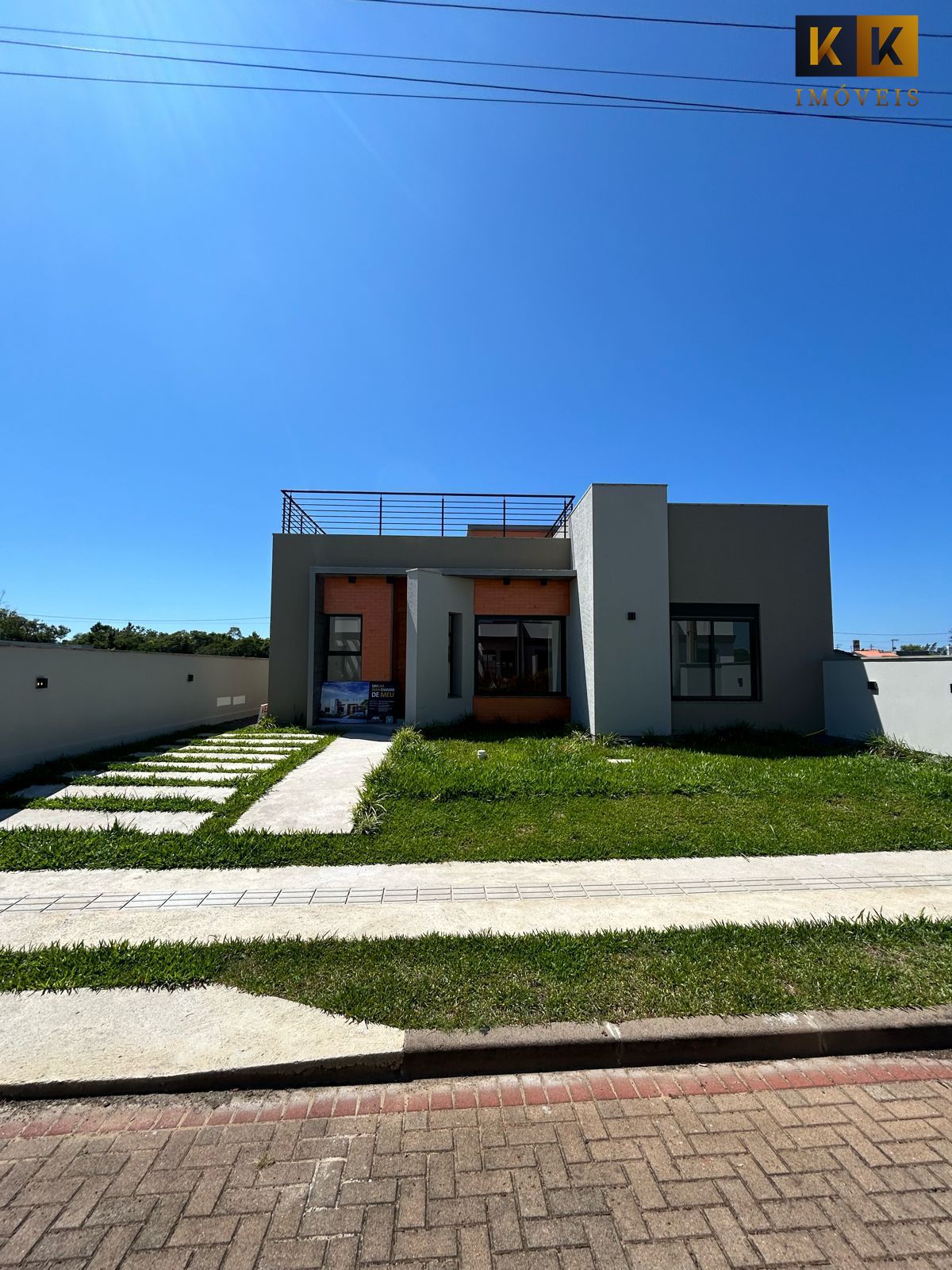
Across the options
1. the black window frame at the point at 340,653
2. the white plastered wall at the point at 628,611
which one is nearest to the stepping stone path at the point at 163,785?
the black window frame at the point at 340,653

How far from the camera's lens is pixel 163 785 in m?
7.79

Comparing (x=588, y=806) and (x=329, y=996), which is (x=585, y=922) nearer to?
(x=329, y=996)

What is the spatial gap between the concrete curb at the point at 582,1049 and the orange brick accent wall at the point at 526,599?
11.0m

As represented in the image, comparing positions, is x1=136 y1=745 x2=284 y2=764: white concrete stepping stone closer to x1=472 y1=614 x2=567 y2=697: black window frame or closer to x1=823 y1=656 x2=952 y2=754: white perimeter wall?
x1=472 y1=614 x2=567 y2=697: black window frame

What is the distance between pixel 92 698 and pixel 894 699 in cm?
1460

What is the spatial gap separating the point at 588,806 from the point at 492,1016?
4.04 metres

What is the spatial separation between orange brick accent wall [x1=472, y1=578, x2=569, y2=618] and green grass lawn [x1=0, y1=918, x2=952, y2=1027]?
33.2 ft

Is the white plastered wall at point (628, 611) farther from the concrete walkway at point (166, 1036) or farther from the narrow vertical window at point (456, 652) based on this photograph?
the concrete walkway at point (166, 1036)

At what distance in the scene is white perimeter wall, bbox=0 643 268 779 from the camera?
852cm

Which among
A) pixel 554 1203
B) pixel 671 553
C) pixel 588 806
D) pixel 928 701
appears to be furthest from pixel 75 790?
pixel 928 701

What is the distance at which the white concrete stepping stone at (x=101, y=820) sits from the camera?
591 centimetres

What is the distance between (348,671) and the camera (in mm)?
14250

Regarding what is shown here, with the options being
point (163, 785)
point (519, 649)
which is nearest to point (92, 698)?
point (163, 785)

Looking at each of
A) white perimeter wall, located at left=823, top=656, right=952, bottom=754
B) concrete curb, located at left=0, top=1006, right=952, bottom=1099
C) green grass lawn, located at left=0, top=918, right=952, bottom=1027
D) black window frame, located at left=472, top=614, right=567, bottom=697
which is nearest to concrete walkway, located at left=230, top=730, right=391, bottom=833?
green grass lawn, located at left=0, top=918, right=952, bottom=1027
